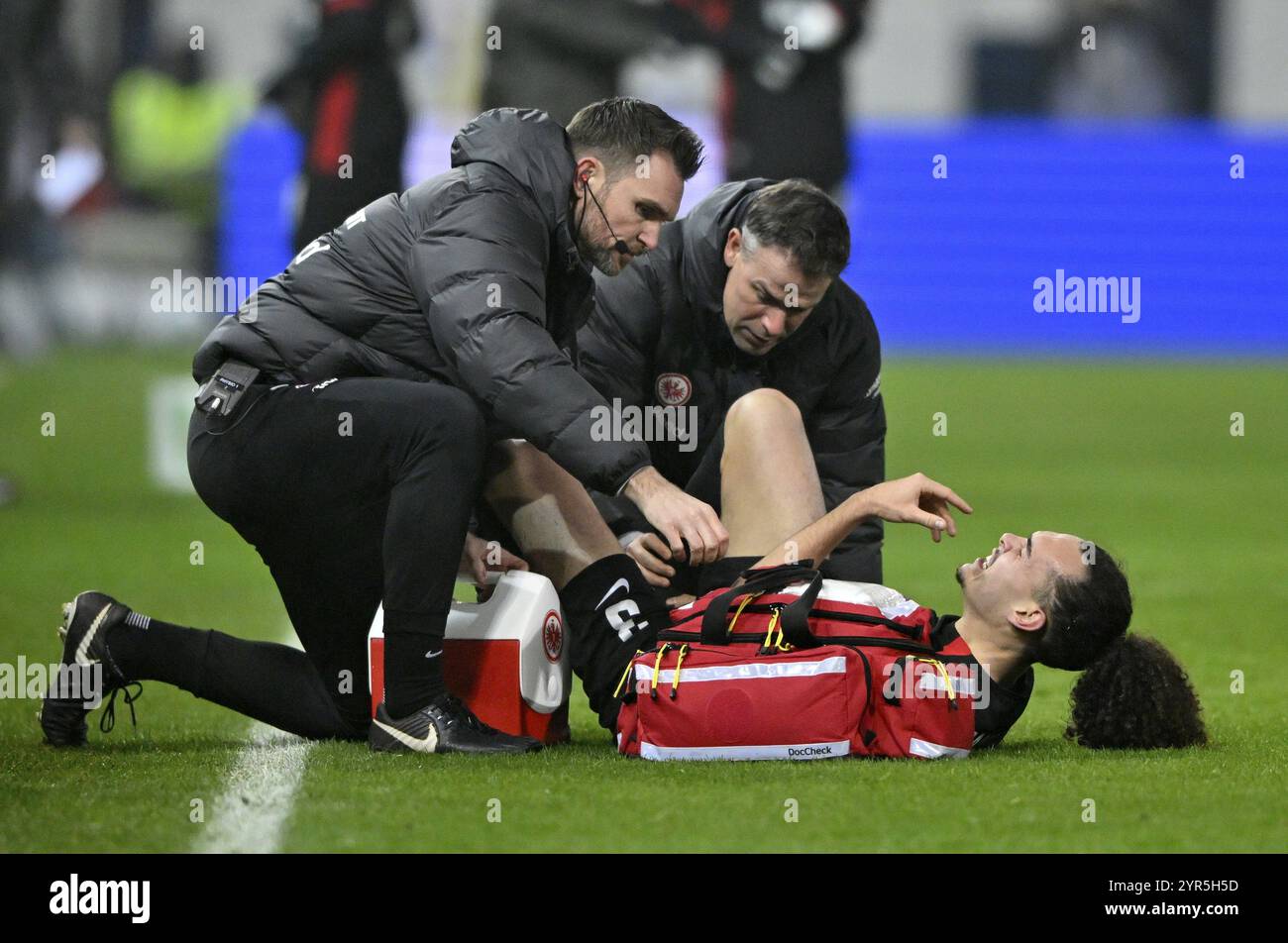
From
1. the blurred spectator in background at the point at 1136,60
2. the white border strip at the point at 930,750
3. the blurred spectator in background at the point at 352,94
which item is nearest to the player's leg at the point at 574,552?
the white border strip at the point at 930,750

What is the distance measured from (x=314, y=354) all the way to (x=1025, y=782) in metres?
1.69

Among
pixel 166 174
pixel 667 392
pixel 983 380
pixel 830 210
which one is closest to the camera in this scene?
pixel 830 210

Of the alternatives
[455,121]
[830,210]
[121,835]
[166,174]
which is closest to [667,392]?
[830,210]

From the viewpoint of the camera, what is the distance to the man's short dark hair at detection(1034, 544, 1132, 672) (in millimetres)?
4258

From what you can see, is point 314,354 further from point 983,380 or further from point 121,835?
point 983,380

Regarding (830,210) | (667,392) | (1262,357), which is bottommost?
(1262,357)

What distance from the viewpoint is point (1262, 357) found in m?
17.2

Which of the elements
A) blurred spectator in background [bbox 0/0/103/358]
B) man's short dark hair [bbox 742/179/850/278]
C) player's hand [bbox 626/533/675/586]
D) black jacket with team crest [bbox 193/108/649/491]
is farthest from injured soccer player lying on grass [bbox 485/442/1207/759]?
blurred spectator in background [bbox 0/0/103/358]

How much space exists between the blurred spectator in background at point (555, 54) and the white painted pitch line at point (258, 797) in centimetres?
537

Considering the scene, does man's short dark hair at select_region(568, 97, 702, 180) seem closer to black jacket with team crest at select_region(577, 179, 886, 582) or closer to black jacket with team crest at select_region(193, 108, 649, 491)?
black jacket with team crest at select_region(193, 108, 649, 491)

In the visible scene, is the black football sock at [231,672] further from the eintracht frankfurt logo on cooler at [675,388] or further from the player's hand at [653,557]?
the eintracht frankfurt logo on cooler at [675,388]

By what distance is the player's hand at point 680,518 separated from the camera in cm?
404

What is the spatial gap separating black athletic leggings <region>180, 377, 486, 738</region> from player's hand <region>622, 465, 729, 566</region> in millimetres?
355
